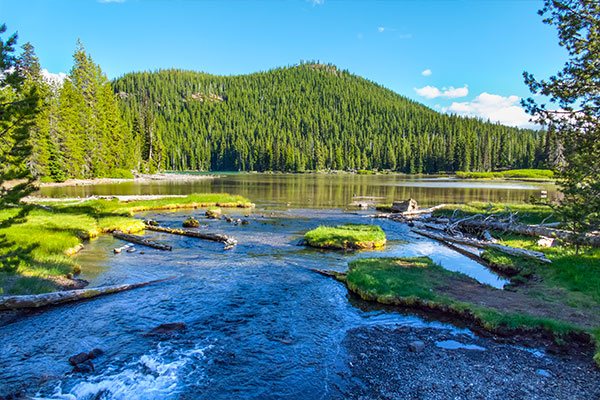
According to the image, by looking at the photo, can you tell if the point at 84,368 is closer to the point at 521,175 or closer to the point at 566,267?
the point at 566,267

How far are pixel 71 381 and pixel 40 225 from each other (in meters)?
23.0

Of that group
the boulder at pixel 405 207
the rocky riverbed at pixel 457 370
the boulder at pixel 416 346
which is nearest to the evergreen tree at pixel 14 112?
the rocky riverbed at pixel 457 370

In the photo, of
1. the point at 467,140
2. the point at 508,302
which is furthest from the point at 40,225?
the point at 467,140

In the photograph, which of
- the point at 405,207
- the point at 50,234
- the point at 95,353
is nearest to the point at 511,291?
the point at 95,353

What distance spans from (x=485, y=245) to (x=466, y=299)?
1222 cm

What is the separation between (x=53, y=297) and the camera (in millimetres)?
15711

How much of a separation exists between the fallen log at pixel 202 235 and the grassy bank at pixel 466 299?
1072 cm

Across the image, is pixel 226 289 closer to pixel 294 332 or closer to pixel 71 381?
pixel 294 332

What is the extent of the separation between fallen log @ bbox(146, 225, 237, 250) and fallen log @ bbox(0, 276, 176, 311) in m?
10.6

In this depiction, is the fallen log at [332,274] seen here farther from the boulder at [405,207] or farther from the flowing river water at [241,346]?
the boulder at [405,207]

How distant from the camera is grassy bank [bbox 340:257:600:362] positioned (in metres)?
13.7

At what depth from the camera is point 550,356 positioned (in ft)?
39.6

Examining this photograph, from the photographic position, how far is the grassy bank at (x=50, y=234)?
14.1 m

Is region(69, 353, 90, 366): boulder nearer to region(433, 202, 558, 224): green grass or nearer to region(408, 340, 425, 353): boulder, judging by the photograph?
region(408, 340, 425, 353): boulder
